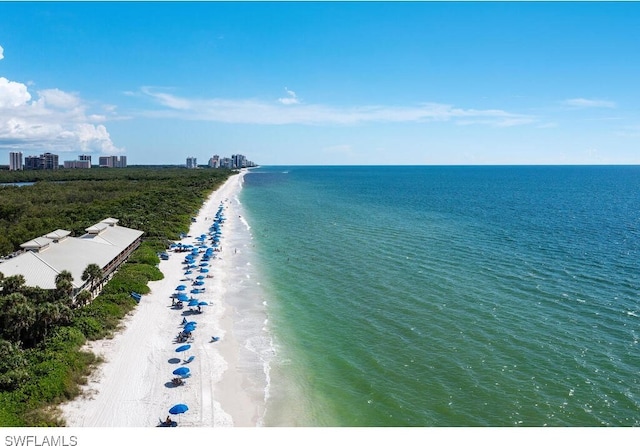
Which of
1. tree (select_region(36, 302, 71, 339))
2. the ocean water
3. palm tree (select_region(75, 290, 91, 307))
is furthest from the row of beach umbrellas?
tree (select_region(36, 302, 71, 339))

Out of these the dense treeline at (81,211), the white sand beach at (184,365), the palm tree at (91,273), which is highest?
the dense treeline at (81,211)

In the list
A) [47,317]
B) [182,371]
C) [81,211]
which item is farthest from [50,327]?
[81,211]

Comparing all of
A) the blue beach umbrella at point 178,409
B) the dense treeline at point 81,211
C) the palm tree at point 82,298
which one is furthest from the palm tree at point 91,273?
the dense treeline at point 81,211

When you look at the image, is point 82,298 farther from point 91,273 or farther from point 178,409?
point 178,409

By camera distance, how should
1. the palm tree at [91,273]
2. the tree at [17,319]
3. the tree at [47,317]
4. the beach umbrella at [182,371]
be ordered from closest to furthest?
the beach umbrella at [182,371] → the tree at [17,319] → the tree at [47,317] → the palm tree at [91,273]

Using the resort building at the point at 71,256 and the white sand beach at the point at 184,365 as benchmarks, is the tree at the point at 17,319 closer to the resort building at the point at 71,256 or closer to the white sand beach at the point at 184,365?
the white sand beach at the point at 184,365
